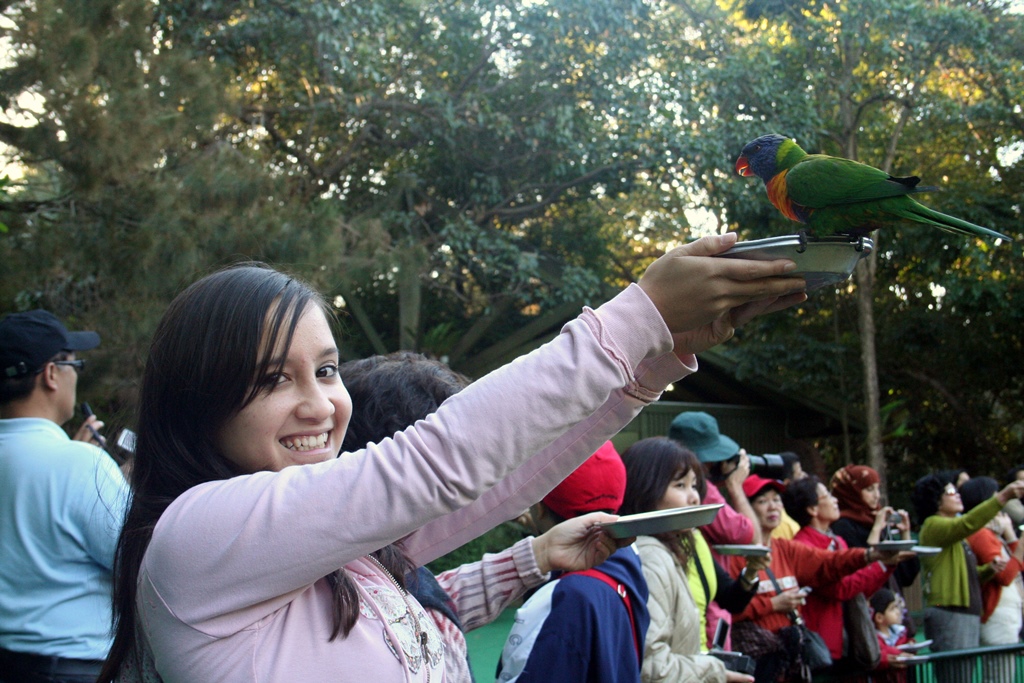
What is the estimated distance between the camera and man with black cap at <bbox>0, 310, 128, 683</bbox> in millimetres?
2359

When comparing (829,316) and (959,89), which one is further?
(829,316)

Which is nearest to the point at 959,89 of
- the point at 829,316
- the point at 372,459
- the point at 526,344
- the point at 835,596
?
the point at 829,316

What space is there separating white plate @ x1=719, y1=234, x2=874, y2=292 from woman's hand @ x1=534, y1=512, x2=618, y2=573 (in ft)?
2.68

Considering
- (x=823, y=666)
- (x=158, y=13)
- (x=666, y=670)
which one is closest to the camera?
(x=666, y=670)

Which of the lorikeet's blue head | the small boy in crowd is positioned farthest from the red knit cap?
the small boy in crowd

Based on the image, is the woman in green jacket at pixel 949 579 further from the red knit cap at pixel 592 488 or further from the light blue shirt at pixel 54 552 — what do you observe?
the light blue shirt at pixel 54 552

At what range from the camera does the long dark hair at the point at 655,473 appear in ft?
9.20

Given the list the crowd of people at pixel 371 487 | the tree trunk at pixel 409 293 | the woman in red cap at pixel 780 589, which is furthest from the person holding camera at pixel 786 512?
the tree trunk at pixel 409 293

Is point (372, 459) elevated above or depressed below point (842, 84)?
below

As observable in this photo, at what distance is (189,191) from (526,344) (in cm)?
601

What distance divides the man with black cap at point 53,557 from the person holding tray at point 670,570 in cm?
147

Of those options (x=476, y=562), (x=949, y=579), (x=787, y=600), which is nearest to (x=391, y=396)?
(x=476, y=562)

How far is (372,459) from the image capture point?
94 centimetres

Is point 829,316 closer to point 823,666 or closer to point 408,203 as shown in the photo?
point 408,203
